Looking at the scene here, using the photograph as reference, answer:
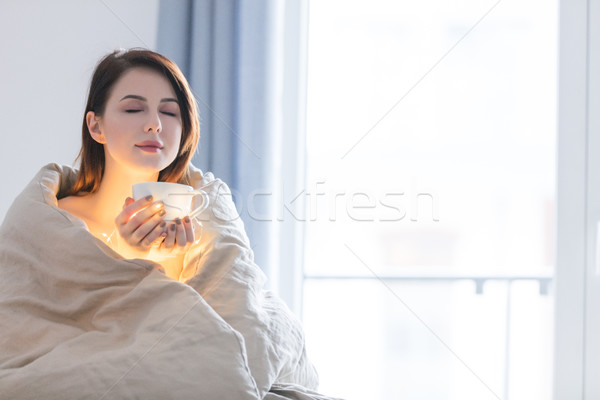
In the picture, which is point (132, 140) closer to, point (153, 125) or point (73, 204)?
point (153, 125)

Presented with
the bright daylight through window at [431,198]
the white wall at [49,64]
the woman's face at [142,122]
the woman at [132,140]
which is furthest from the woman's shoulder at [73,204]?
the bright daylight through window at [431,198]

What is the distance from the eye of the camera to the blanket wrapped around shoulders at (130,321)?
933 mm

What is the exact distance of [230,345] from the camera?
0.99 metres

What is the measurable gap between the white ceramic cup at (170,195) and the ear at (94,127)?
0.24 meters

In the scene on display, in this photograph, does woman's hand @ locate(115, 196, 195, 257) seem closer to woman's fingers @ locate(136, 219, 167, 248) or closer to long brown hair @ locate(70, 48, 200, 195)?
woman's fingers @ locate(136, 219, 167, 248)

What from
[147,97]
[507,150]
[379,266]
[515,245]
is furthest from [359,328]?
[147,97]

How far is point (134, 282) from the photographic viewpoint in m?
1.13

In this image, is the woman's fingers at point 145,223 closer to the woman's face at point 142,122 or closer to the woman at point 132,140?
the woman at point 132,140

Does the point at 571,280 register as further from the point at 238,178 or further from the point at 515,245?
the point at 238,178

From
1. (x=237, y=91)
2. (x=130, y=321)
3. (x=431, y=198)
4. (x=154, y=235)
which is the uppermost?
(x=237, y=91)

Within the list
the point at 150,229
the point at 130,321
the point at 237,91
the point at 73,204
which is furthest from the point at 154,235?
the point at 237,91

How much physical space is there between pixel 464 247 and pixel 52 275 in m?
1.36

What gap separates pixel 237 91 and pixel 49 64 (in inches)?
25.6

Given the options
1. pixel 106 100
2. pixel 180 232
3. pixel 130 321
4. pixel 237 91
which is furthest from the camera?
pixel 237 91
